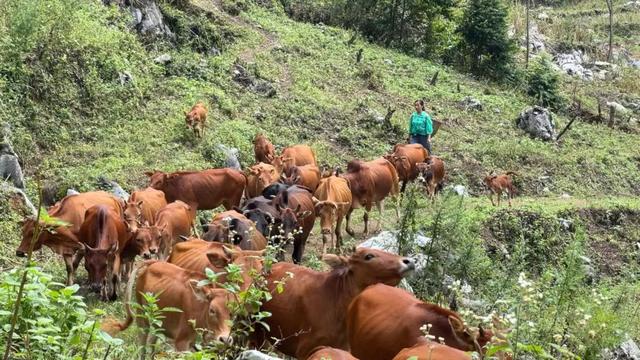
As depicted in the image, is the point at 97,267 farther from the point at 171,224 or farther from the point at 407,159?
the point at 407,159

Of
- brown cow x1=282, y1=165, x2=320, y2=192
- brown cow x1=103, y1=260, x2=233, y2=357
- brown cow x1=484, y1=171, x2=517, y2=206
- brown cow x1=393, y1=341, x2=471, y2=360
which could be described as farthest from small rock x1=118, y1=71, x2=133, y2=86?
brown cow x1=393, y1=341, x2=471, y2=360

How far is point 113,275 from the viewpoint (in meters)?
9.72

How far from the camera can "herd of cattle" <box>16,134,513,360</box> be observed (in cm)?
597

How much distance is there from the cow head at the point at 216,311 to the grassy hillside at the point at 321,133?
1.75 ft

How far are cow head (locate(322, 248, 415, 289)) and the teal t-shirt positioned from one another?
11.0m

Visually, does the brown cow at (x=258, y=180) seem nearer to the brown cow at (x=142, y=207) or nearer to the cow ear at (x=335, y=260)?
the brown cow at (x=142, y=207)

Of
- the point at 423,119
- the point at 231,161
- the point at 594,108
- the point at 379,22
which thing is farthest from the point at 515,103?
the point at 231,161

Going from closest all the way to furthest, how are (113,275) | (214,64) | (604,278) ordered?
(113,275) < (604,278) < (214,64)

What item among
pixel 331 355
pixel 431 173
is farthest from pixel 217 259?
pixel 431 173

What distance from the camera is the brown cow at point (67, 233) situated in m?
9.34

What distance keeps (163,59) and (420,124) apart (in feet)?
24.6

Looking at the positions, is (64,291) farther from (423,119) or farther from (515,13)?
(515,13)

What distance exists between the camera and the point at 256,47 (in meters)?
25.5

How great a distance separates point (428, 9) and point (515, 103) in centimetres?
686
